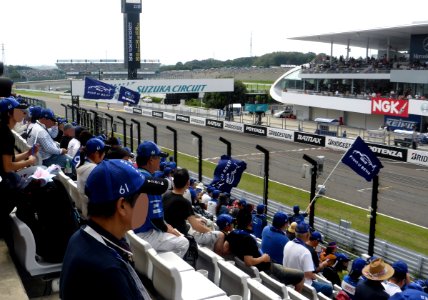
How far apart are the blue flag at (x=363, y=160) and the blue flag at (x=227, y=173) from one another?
276cm

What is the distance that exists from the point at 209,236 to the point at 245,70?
134792mm

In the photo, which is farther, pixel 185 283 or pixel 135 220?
pixel 185 283

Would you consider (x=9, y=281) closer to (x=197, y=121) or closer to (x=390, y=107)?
(x=197, y=121)

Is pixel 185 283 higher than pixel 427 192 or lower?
higher

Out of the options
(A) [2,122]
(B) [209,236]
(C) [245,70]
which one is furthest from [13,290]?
(C) [245,70]

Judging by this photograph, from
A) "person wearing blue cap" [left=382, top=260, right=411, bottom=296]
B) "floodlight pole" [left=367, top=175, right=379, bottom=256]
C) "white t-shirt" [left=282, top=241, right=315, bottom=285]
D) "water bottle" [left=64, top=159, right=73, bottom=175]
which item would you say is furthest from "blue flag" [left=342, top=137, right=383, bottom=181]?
"water bottle" [left=64, top=159, right=73, bottom=175]

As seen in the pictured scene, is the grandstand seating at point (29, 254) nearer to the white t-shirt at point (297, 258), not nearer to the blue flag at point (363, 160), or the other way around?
the white t-shirt at point (297, 258)

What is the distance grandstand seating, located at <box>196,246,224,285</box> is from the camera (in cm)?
525

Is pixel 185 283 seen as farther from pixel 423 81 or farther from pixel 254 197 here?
pixel 423 81

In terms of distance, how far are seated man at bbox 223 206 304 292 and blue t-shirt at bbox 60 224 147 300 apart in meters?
3.92

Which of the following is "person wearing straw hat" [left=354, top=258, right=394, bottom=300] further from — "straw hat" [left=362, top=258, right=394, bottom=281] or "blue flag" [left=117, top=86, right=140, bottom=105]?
"blue flag" [left=117, top=86, right=140, bottom=105]

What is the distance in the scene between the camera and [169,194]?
579 cm

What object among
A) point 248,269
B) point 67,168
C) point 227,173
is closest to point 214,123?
point 227,173

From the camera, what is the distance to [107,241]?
2121mm
